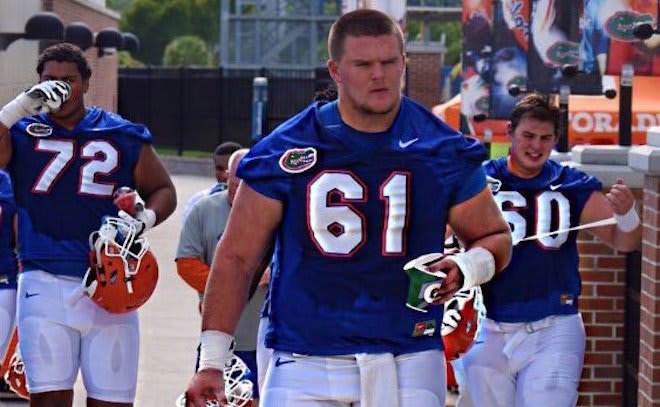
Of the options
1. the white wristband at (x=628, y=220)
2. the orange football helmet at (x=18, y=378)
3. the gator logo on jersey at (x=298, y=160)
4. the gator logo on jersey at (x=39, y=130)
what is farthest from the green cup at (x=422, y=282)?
the orange football helmet at (x=18, y=378)

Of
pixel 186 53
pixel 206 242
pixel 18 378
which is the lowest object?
pixel 18 378

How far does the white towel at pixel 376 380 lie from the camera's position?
555 centimetres

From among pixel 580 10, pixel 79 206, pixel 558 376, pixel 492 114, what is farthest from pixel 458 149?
pixel 492 114

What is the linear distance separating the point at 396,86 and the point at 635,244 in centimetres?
285

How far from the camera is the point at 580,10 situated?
1573 cm

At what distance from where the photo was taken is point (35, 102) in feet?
26.1

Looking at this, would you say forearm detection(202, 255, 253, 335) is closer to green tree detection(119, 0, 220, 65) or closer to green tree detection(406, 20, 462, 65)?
green tree detection(406, 20, 462, 65)

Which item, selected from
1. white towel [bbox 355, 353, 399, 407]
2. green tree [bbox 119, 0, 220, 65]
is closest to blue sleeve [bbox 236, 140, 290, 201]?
white towel [bbox 355, 353, 399, 407]

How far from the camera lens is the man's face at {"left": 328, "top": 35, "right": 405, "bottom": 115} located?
5531 mm

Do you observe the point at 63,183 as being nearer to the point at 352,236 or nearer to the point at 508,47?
the point at 352,236

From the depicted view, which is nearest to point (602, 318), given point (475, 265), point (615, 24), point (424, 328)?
point (424, 328)

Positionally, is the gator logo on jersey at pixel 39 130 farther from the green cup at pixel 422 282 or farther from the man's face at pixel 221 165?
the green cup at pixel 422 282

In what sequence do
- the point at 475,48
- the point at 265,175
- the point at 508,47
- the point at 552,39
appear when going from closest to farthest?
the point at 265,175 → the point at 552,39 → the point at 508,47 → the point at 475,48

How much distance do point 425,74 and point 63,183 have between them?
38.9 meters
